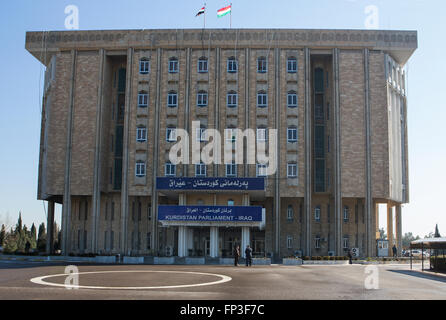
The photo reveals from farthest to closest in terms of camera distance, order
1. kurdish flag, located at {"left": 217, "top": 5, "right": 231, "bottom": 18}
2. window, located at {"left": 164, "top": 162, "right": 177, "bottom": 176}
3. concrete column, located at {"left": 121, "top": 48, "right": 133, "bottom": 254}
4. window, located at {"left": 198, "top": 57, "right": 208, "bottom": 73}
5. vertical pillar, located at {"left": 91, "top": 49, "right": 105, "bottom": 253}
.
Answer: window, located at {"left": 198, "top": 57, "right": 208, "bottom": 73}, vertical pillar, located at {"left": 91, "top": 49, "right": 105, "bottom": 253}, window, located at {"left": 164, "top": 162, "right": 177, "bottom": 176}, concrete column, located at {"left": 121, "top": 48, "right": 133, "bottom": 254}, kurdish flag, located at {"left": 217, "top": 5, "right": 231, "bottom": 18}

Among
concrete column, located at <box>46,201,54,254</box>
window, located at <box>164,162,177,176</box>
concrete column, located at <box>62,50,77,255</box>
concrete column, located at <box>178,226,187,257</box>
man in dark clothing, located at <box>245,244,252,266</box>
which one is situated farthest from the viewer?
concrete column, located at <box>46,201,54,254</box>

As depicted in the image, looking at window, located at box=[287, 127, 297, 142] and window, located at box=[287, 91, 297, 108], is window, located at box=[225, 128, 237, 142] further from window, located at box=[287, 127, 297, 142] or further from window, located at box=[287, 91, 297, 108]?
window, located at box=[287, 91, 297, 108]

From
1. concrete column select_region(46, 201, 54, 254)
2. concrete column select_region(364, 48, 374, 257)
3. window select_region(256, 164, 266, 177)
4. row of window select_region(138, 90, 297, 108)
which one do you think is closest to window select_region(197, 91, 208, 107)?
row of window select_region(138, 90, 297, 108)

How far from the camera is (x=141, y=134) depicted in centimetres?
5900

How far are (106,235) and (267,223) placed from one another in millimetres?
19194

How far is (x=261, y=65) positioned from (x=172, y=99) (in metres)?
11.2

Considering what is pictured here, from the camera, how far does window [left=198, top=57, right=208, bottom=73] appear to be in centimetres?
5959

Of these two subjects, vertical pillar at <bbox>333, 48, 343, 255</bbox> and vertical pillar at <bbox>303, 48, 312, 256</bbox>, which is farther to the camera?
vertical pillar at <bbox>333, 48, 343, 255</bbox>

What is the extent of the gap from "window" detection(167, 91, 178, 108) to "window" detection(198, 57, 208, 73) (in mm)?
4075

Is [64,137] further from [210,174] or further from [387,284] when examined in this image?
[387,284]

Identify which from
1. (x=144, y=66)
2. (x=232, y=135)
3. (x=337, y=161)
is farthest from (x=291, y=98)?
(x=144, y=66)

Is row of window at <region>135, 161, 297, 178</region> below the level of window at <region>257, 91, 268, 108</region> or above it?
below

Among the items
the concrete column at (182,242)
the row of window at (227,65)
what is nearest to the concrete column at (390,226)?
the row of window at (227,65)
